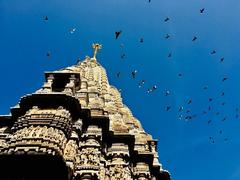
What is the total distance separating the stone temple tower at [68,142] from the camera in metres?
19.7

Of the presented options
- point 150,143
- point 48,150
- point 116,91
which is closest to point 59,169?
point 48,150

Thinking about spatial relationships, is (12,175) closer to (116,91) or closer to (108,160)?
(108,160)

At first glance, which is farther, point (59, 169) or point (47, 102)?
point (47, 102)

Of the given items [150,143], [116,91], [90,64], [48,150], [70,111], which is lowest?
[48,150]

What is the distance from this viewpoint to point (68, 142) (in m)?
23.4

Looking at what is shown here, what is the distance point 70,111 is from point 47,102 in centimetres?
152

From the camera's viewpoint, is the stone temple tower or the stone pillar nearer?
the stone temple tower

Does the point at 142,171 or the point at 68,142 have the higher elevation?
the point at 68,142

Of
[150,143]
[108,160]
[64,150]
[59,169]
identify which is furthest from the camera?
[150,143]

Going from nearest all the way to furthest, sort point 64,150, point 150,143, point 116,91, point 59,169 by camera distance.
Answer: point 59,169 < point 64,150 < point 150,143 < point 116,91

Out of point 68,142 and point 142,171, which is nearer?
point 68,142

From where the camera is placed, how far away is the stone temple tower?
19.7 m

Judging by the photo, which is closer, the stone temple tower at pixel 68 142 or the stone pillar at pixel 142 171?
the stone temple tower at pixel 68 142

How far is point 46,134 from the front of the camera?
2247 centimetres
